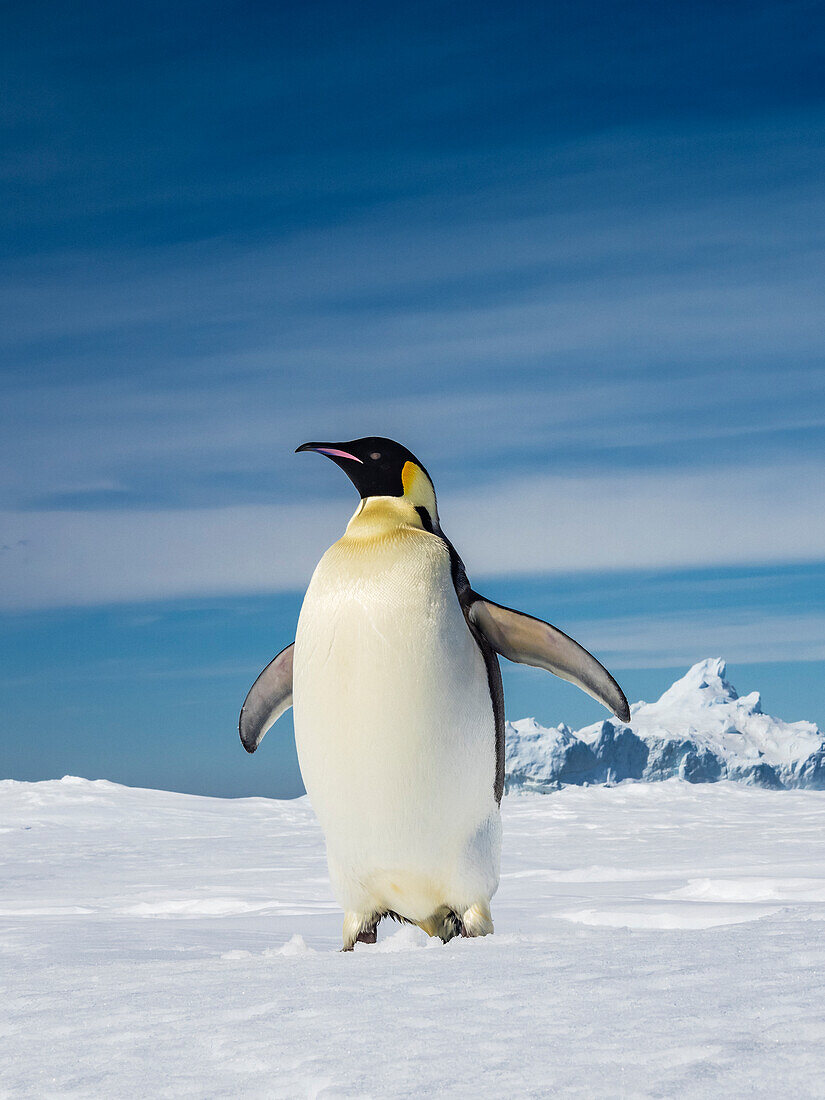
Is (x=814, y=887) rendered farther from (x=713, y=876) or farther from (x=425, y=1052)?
(x=425, y=1052)

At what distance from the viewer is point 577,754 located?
72.0 meters

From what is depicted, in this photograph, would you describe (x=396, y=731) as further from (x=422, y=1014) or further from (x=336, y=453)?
(x=422, y=1014)

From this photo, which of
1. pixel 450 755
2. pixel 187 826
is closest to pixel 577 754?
pixel 187 826

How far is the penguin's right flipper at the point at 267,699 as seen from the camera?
4309 mm

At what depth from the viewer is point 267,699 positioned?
14.2 ft

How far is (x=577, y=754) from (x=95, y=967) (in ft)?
234

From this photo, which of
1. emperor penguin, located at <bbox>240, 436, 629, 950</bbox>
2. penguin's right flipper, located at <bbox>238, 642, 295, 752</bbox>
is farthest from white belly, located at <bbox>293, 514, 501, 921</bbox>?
penguin's right flipper, located at <bbox>238, 642, 295, 752</bbox>

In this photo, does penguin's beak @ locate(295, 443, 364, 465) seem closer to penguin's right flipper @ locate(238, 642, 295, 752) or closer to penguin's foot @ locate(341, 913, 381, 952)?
penguin's right flipper @ locate(238, 642, 295, 752)

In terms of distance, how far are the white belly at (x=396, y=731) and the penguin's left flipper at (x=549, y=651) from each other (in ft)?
0.77

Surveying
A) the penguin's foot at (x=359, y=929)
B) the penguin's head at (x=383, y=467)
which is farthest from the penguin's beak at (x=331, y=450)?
the penguin's foot at (x=359, y=929)

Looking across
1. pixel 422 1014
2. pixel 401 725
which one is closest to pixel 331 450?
pixel 401 725

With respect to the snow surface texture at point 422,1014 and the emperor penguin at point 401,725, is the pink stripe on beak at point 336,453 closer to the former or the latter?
the emperor penguin at point 401,725

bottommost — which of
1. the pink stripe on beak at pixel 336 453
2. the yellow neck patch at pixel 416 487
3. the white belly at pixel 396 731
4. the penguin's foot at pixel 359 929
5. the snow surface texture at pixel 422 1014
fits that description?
the penguin's foot at pixel 359 929

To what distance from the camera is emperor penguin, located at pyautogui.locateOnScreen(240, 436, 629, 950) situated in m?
3.45
